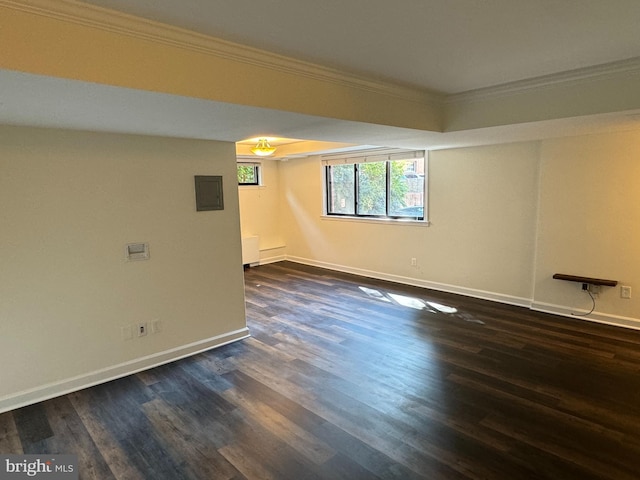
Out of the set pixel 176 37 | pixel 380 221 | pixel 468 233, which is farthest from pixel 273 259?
pixel 176 37

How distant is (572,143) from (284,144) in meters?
4.34

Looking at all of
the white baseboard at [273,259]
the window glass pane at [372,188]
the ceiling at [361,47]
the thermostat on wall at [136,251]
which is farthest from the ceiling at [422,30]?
the white baseboard at [273,259]

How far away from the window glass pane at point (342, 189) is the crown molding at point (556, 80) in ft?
11.0

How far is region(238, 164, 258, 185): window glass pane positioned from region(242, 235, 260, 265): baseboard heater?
3.66 ft

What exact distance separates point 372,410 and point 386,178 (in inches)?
164

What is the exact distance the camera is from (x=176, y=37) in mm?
1852

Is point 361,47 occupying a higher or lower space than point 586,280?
higher

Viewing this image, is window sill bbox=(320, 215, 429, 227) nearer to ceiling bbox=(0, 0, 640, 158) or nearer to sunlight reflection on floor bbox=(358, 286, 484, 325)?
sunlight reflection on floor bbox=(358, 286, 484, 325)

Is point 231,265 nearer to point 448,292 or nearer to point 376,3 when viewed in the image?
point 376,3

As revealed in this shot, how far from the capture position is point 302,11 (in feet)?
5.47

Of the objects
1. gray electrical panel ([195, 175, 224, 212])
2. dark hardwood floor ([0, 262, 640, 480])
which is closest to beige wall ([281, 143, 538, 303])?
dark hardwood floor ([0, 262, 640, 480])

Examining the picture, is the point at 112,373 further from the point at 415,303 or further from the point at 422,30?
the point at 415,303

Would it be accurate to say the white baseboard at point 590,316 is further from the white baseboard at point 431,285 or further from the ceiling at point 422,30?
the ceiling at point 422,30

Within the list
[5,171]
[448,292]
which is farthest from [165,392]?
[448,292]
